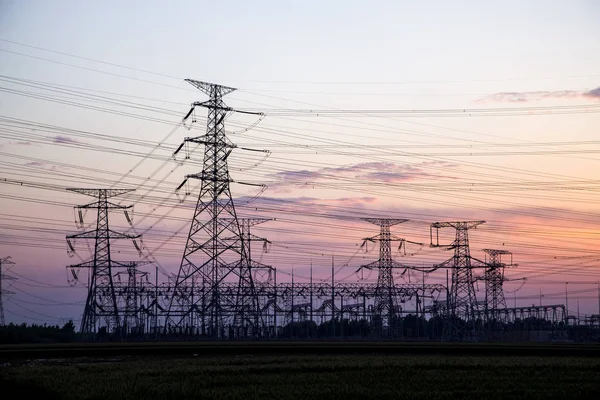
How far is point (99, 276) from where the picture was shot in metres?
75.4

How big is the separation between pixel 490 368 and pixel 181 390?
15956mm

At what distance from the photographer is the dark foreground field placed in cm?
2736

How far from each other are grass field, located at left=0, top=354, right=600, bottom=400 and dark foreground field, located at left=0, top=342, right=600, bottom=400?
3cm

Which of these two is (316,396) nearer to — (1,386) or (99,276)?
(1,386)

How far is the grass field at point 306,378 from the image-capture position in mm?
27344

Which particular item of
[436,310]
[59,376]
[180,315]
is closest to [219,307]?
→ [180,315]

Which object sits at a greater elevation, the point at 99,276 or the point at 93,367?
the point at 99,276

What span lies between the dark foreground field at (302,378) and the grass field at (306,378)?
3 centimetres

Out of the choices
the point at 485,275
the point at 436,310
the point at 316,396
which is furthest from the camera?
the point at 436,310

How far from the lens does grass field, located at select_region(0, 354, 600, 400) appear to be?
27.3 meters

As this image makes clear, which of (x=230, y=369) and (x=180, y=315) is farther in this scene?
(x=180, y=315)

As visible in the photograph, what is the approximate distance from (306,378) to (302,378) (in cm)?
16

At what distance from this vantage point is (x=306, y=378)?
32.2m

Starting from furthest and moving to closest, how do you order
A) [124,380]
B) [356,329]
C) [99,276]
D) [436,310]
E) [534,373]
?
[356,329] → [436,310] → [99,276] → [534,373] → [124,380]
